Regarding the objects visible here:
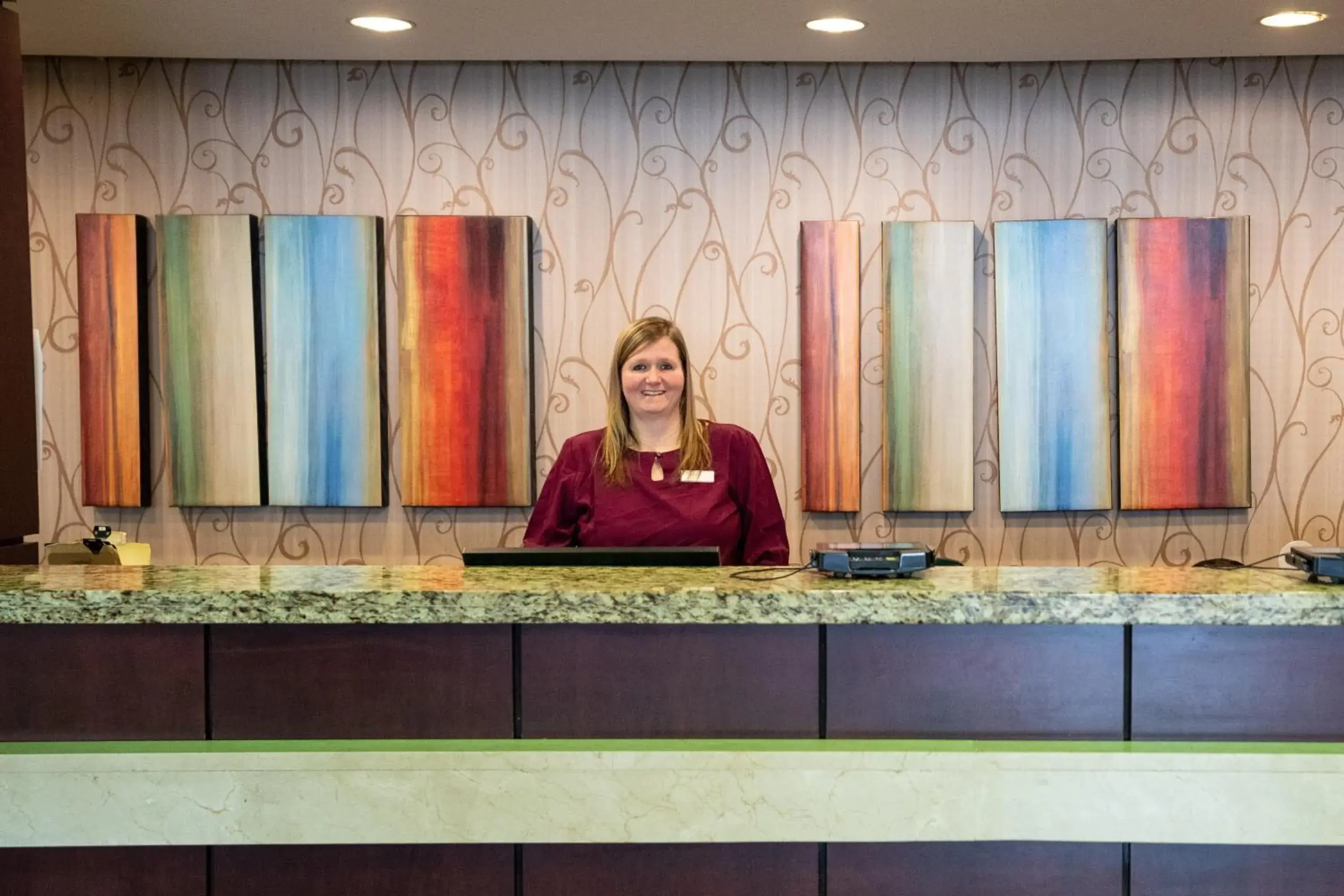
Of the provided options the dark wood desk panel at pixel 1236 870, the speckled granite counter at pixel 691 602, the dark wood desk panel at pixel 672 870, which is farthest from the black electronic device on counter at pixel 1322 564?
the dark wood desk panel at pixel 672 870

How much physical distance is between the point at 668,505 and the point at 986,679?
139 centimetres

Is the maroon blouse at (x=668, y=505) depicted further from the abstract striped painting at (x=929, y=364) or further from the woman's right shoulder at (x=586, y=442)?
the abstract striped painting at (x=929, y=364)

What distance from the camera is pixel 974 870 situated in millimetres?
1915

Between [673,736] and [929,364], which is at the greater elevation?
[929,364]

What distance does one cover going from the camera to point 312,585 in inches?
76.7

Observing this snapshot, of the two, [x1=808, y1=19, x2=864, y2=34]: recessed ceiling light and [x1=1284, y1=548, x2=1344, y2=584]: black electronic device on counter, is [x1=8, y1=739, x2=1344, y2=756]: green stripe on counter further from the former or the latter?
[x1=808, y1=19, x2=864, y2=34]: recessed ceiling light

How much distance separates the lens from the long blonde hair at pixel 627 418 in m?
3.18

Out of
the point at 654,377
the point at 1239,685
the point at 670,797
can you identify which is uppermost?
the point at 654,377

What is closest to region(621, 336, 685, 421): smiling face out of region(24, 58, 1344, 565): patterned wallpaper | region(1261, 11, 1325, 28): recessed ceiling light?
region(24, 58, 1344, 565): patterned wallpaper

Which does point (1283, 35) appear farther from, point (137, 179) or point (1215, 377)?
point (137, 179)

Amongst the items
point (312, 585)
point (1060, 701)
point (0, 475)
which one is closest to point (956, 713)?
point (1060, 701)

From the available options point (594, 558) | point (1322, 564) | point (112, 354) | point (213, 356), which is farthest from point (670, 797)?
point (112, 354)

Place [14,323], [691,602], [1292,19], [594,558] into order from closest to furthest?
[691,602]
[594,558]
[14,323]
[1292,19]

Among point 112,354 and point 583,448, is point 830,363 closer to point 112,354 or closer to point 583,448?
point 583,448
